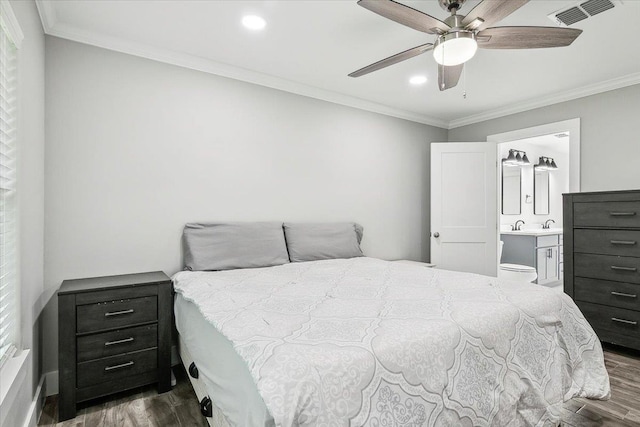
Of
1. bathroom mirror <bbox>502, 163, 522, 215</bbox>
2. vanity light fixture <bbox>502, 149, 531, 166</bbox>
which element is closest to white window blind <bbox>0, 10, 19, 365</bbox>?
vanity light fixture <bbox>502, 149, 531, 166</bbox>

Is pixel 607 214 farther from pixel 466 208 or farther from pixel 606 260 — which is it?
pixel 466 208

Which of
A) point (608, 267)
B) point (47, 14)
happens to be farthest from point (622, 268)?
point (47, 14)

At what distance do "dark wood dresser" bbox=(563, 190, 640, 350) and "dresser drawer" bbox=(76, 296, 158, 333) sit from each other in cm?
362

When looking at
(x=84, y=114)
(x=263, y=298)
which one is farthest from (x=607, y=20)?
(x=84, y=114)

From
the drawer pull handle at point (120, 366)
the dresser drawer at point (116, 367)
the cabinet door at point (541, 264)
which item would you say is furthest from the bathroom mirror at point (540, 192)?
the drawer pull handle at point (120, 366)

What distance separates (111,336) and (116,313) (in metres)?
0.14

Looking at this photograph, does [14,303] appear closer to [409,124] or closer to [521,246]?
[409,124]

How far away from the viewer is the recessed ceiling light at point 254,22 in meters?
2.26

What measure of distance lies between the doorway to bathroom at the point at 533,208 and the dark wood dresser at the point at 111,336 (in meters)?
4.51

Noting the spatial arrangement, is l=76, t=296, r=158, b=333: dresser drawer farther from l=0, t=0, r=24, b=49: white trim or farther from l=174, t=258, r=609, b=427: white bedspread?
l=0, t=0, r=24, b=49: white trim

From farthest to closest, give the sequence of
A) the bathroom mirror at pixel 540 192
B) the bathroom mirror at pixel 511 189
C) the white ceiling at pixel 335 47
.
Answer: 1. the bathroom mirror at pixel 540 192
2. the bathroom mirror at pixel 511 189
3. the white ceiling at pixel 335 47

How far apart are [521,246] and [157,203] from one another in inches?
211

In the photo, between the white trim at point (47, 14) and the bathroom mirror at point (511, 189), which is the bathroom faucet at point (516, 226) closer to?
the bathroom mirror at point (511, 189)

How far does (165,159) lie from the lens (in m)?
2.75
